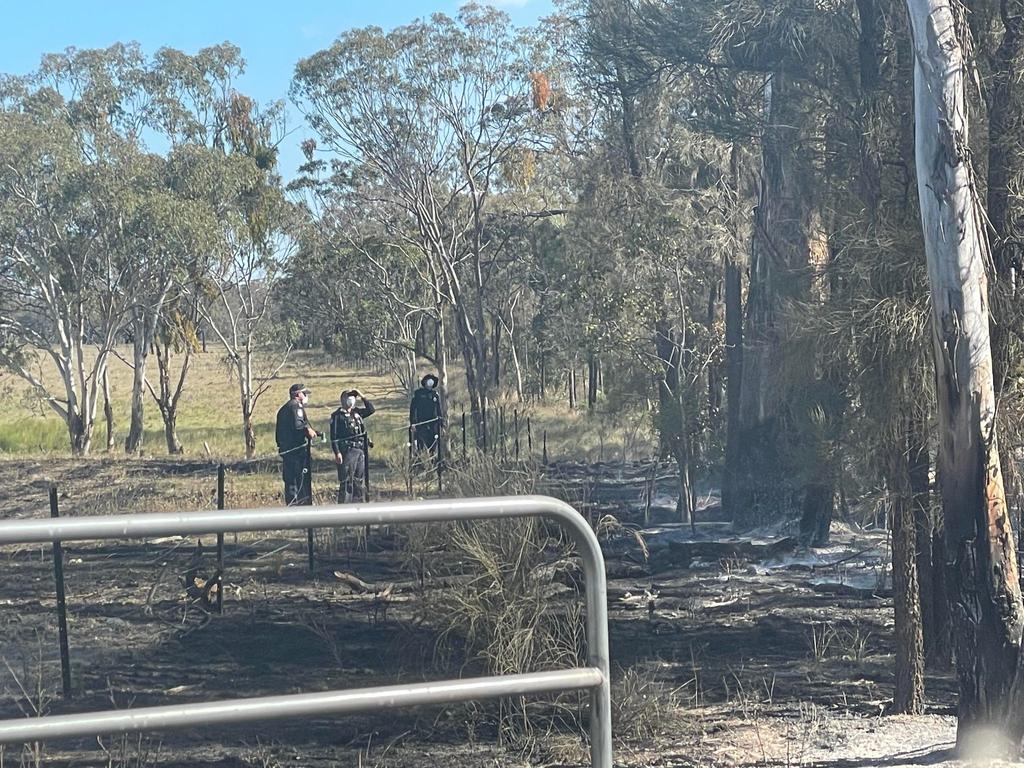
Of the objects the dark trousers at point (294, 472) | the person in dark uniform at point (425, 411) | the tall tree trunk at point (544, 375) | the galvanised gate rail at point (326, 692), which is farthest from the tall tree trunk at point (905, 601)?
the tall tree trunk at point (544, 375)

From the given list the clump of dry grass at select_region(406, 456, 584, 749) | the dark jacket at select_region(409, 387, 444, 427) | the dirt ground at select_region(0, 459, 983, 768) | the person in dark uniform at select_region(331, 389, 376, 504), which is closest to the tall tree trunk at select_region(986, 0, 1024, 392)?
the dirt ground at select_region(0, 459, 983, 768)

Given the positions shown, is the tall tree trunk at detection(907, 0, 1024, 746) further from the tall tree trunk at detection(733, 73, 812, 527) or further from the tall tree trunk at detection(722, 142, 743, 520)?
the tall tree trunk at detection(722, 142, 743, 520)

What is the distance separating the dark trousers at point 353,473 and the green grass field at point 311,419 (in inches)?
20.1

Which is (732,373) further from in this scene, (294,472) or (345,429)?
(294,472)

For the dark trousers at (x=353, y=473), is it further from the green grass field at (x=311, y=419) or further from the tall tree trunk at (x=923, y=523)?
the tall tree trunk at (x=923, y=523)

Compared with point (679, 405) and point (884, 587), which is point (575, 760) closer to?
point (884, 587)

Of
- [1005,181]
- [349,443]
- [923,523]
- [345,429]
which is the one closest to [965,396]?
[1005,181]

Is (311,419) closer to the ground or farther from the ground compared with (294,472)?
closer to the ground

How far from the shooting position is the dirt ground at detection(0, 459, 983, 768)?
5715 mm

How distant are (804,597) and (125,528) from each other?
8.22 meters

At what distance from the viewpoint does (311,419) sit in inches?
1506

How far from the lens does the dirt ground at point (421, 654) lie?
5.71m

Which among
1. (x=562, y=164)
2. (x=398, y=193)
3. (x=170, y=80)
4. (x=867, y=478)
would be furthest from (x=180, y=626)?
(x=170, y=80)

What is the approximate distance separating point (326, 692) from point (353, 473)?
11.2 metres
